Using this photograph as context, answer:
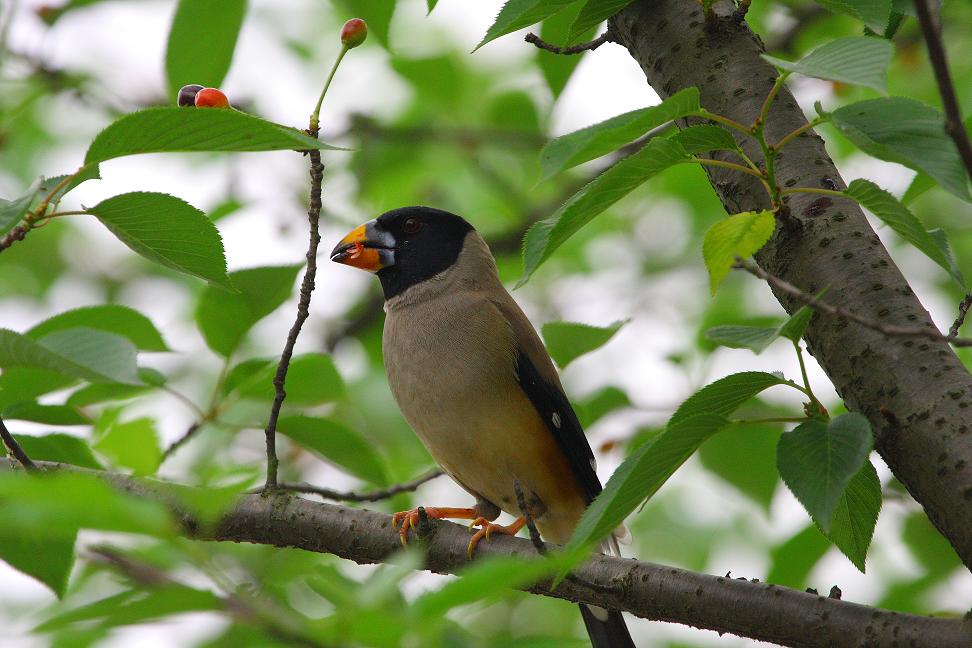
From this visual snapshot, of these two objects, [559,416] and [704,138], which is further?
[559,416]

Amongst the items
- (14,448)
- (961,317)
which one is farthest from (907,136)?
(14,448)

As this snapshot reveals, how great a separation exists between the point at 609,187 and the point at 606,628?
325cm

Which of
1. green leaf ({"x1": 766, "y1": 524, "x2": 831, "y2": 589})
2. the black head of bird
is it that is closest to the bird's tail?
green leaf ({"x1": 766, "y1": 524, "x2": 831, "y2": 589})

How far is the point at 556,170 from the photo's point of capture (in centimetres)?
239

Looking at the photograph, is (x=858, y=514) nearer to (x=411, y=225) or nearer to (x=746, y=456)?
(x=746, y=456)

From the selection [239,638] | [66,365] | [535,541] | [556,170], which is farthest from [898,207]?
[66,365]

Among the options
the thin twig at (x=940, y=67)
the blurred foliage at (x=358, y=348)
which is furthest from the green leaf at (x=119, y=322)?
the thin twig at (x=940, y=67)

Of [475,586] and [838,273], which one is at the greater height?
[838,273]

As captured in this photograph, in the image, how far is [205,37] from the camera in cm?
411

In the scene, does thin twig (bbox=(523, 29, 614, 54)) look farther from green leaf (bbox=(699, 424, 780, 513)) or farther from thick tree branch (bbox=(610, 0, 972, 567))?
green leaf (bbox=(699, 424, 780, 513))

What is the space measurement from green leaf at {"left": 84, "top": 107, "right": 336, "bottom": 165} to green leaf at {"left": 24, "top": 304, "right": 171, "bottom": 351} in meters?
1.21

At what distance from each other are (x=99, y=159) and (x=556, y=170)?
1200mm

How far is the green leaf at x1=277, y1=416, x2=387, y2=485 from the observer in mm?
4305

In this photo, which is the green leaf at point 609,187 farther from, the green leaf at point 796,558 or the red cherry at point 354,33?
the green leaf at point 796,558
